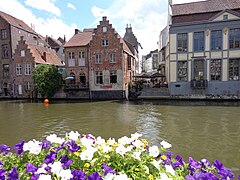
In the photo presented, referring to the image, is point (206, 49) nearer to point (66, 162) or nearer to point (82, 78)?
point (82, 78)

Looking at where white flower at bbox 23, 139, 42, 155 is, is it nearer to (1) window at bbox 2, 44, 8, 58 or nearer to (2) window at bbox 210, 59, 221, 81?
(2) window at bbox 210, 59, 221, 81

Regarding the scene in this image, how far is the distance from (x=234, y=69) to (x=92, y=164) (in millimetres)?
27137

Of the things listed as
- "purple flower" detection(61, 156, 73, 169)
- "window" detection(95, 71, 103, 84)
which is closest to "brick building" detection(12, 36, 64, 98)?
"window" detection(95, 71, 103, 84)

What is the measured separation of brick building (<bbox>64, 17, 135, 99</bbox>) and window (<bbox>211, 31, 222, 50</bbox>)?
1173 cm

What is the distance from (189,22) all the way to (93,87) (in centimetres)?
1571

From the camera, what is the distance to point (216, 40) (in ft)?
84.0

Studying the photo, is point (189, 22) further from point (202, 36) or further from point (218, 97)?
point (218, 97)

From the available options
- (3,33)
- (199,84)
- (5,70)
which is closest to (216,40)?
(199,84)

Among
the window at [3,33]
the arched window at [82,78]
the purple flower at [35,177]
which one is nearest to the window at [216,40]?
the arched window at [82,78]

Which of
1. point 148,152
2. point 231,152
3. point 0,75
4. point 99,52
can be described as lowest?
point 231,152

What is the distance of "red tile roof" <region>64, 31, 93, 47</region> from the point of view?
31584 millimetres

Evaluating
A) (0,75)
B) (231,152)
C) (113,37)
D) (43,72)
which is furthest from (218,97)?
(0,75)

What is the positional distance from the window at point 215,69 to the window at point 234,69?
123 centimetres

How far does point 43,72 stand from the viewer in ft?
99.9
